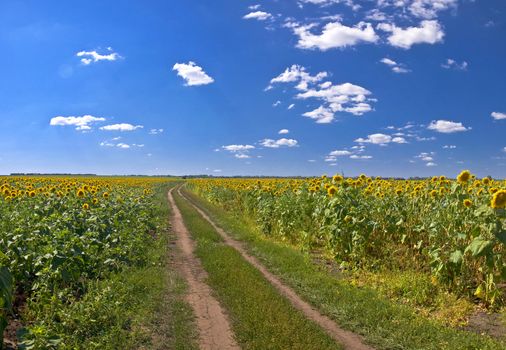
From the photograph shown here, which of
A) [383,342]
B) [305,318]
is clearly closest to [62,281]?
[305,318]

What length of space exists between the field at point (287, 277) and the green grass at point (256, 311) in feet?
0.11

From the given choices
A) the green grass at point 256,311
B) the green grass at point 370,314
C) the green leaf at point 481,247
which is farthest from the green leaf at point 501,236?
the green grass at point 256,311

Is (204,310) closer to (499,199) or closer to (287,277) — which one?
(287,277)

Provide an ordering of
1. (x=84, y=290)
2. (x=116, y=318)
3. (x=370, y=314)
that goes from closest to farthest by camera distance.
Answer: (x=116, y=318), (x=370, y=314), (x=84, y=290)

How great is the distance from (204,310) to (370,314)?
9.77 ft

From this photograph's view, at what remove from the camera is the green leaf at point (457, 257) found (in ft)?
28.3

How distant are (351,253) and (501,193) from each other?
465 centimetres

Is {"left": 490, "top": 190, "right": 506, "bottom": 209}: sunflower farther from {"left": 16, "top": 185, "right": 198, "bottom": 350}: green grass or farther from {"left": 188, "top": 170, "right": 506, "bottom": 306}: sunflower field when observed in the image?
{"left": 16, "top": 185, "right": 198, "bottom": 350}: green grass

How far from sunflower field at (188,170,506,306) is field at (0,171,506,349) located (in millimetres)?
34

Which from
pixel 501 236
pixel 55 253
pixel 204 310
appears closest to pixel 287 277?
pixel 204 310

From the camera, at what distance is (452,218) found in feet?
31.8

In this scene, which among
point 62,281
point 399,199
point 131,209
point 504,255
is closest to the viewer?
point 62,281

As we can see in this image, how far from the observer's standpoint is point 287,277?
1038 cm

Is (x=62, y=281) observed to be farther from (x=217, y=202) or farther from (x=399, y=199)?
(x=217, y=202)
